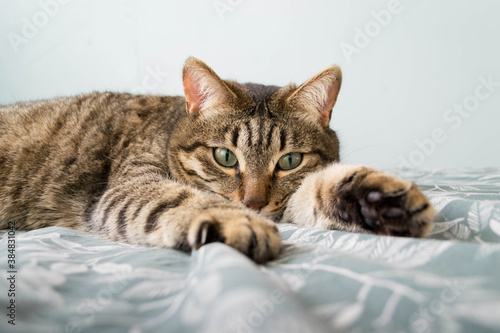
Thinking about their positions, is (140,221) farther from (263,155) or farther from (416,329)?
(416,329)

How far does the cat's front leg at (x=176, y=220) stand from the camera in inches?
24.5

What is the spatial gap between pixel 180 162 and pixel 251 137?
11.5 inches

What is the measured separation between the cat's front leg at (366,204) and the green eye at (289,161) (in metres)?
0.18

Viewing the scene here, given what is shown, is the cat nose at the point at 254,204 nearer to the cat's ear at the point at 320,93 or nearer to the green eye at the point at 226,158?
the green eye at the point at 226,158

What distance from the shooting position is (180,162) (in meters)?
1.23

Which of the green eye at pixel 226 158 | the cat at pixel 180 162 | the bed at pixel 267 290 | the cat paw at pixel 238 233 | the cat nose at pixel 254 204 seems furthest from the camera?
the green eye at pixel 226 158

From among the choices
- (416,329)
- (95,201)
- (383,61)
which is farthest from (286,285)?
(383,61)

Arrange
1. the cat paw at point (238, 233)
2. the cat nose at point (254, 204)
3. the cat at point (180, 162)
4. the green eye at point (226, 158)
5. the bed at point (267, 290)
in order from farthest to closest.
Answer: the green eye at point (226, 158) → the cat nose at point (254, 204) → the cat at point (180, 162) → the cat paw at point (238, 233) → the bed at point (267, 290)

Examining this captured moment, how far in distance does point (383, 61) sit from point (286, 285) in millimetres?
2461

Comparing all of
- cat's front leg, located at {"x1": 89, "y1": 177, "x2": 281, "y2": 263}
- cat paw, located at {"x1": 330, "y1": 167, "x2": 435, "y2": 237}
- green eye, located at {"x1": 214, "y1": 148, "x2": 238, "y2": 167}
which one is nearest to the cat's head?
green eye, located at {"x1": 214, "y1": 148, "x2": 238, "y2": 167}

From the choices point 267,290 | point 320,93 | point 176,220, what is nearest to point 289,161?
point 320,93

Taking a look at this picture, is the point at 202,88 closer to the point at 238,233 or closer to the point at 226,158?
the point at 226,158

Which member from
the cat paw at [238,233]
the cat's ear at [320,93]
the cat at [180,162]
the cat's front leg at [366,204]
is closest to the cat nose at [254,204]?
the cat at [180,162]

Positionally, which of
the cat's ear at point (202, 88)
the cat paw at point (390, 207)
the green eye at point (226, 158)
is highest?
the cat's ear at point (202, 88)
